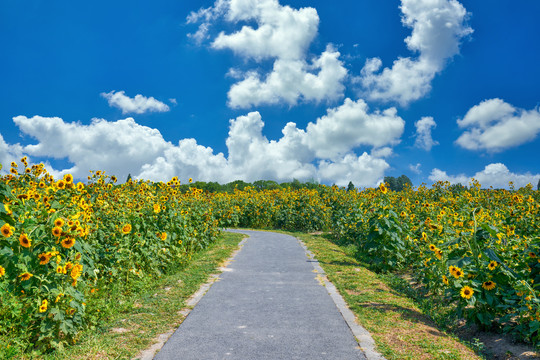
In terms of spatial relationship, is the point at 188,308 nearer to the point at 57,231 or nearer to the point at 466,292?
the point at 57,231

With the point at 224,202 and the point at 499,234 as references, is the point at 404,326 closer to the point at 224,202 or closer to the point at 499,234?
the point at 499,234

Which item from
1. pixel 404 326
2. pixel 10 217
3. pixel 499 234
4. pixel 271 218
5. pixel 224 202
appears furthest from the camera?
pixel 271 218

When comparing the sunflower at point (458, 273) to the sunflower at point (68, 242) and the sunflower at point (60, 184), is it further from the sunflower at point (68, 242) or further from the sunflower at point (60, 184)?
the sunflower at point (60, 184)

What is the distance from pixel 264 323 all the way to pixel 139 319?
171 centimetres

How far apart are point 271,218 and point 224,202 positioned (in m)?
3.34

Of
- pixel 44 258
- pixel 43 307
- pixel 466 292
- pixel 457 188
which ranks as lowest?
pixel 43 307

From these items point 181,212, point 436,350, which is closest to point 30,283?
point 436,350

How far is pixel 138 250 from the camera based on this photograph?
22.6 ft

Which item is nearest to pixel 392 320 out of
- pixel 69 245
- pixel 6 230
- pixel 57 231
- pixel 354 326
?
pixel 354 326

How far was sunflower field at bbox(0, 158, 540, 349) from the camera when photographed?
3982mm

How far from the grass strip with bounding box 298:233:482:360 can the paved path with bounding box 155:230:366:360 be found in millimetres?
378

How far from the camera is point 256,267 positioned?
9031mm

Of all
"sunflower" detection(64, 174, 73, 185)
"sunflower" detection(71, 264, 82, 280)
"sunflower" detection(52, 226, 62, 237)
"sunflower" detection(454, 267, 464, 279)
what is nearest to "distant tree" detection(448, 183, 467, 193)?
"sunflower" detection(454, 267, 464, 279)

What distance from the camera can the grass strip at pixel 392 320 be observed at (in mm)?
4332
